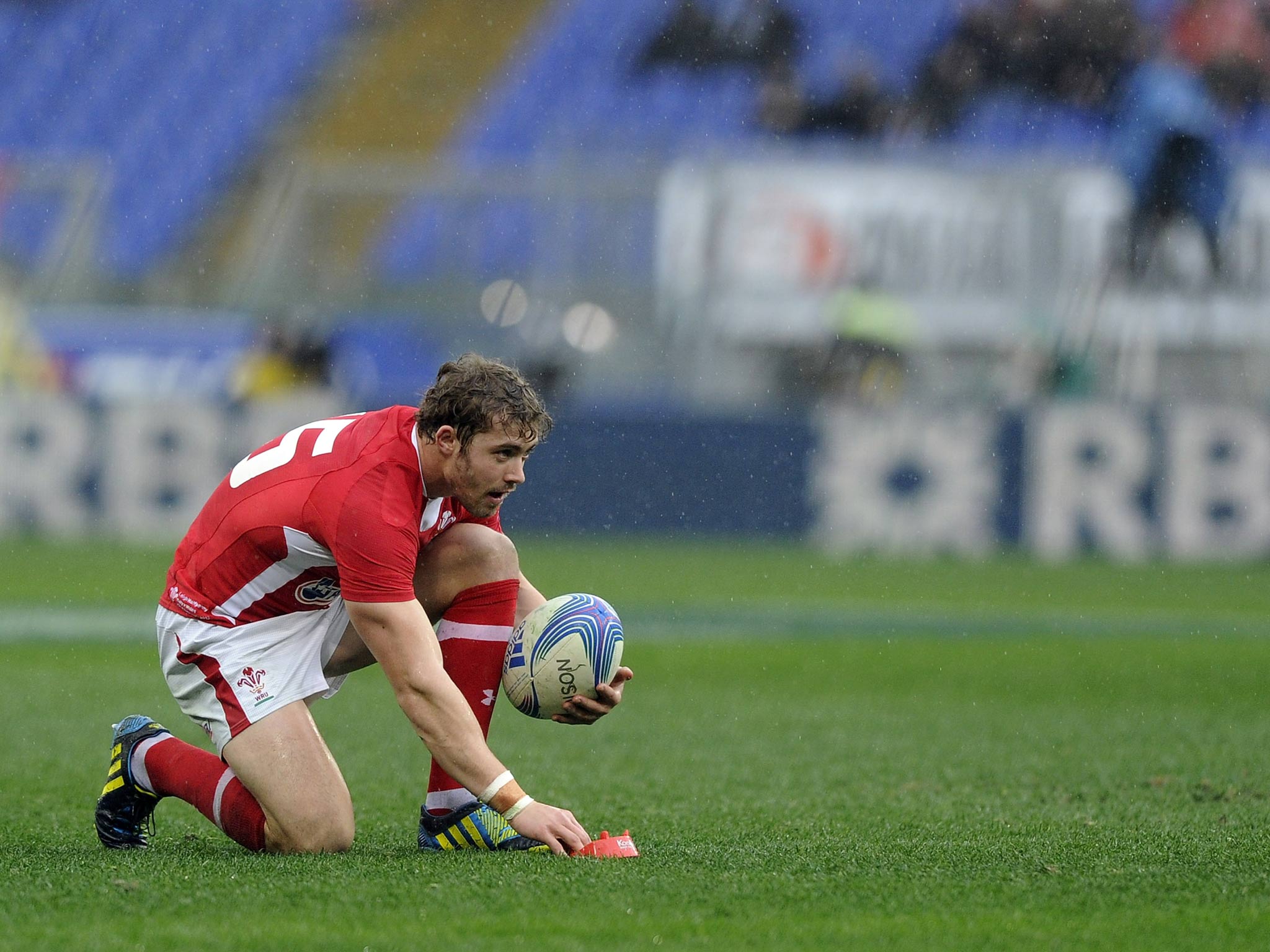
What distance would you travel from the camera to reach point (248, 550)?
4125 mm

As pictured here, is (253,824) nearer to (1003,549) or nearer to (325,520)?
(325,520)

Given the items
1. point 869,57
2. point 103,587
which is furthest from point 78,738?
point 869,57

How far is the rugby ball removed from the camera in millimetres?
4078

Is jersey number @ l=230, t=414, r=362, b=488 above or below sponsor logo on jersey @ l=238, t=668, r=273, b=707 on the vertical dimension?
above

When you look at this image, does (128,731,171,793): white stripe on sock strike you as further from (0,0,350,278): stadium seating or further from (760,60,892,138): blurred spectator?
(0,0,350,278): stadium seating

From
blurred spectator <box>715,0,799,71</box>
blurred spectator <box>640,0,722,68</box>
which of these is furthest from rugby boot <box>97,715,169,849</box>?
blurred spectator <box>640,0,722,68</box>

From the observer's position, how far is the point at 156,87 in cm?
2241

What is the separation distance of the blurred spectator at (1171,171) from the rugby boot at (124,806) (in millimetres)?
12994

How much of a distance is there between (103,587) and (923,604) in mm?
5628

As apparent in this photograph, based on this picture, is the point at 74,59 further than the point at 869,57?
Yes

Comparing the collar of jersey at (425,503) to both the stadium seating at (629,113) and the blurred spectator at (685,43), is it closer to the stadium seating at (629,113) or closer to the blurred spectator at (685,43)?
the stadium seating at (629,113)

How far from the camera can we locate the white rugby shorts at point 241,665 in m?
4.18

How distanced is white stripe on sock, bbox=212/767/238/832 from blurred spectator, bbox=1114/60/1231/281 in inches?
512

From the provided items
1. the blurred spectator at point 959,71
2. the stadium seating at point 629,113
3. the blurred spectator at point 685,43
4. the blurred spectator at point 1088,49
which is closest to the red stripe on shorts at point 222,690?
the stadium seating at point 629,113
